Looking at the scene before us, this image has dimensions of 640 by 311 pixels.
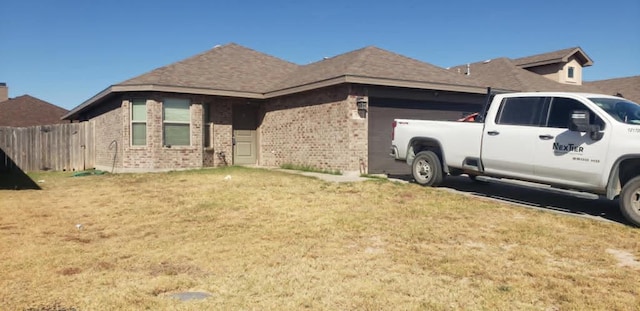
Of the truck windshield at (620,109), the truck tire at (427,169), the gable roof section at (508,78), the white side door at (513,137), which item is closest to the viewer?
the truck windshield at (620,109)

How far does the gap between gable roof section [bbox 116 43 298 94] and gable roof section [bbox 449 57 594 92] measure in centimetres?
918

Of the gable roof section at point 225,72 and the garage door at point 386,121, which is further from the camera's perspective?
the gable roof section at point 225,72

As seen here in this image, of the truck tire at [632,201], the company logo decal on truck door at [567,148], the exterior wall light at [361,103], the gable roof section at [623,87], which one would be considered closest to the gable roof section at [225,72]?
the exterior wall light at [361,103]

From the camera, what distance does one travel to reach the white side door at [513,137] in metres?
8.53

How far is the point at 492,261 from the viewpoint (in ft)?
16.9

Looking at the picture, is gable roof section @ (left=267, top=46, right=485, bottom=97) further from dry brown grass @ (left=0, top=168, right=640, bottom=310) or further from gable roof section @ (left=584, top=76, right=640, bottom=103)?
gable roof section @ (left=584, top=76, right=640, bottom=103)

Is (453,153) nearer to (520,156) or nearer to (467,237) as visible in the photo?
(520,156)

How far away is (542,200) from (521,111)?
6.16ft

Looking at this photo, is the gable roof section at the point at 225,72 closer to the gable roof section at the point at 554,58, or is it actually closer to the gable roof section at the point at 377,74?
the gable roof section at the point at 377,74

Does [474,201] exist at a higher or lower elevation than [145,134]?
lower

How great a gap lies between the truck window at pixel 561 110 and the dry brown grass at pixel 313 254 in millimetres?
1689

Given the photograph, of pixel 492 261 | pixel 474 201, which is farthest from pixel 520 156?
pixel 492 261

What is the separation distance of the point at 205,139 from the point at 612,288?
15.0m

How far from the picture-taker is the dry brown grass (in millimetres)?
4020
